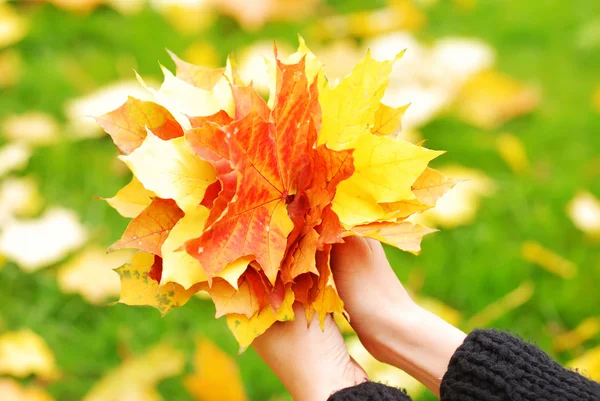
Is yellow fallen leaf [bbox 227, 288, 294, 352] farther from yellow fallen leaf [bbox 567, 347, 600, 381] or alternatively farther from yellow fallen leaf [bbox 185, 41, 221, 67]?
yellow fallen leaf [bbox 185, 41, 221, 67]

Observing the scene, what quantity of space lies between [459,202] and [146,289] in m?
0.79

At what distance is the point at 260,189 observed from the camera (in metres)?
0.71

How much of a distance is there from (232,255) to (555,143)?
1097 mm

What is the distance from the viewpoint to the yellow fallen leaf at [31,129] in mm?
1487

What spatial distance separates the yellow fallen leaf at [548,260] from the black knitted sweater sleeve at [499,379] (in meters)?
0.53

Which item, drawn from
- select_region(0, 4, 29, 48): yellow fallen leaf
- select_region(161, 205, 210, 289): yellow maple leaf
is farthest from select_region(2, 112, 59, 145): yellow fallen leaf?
select_region(161, 205, 210, 289): yellow maple leaf

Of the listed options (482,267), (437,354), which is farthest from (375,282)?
(482,267)

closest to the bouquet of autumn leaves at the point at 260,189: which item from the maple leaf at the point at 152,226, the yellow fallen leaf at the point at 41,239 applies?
the maple leaf at the point at 152,226

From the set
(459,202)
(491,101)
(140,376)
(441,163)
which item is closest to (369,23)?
(491,101)

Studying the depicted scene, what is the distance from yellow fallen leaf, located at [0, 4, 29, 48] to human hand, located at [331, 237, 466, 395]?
3.97 feet

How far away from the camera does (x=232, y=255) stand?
2.25 feet

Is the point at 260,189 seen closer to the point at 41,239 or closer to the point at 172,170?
the point at 172,170

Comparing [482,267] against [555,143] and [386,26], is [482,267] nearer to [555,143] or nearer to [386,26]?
[555,143]

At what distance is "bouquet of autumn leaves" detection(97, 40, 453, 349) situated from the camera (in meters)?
0.69
